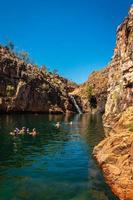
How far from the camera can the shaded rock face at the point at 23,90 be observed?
158 m

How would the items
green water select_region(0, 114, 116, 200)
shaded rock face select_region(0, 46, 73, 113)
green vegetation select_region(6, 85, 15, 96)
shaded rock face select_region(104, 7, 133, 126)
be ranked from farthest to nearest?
1. shaded rock face select_region(0, 46, 73, 113)
2. green vegetation select_region(6, 85, 15, 96)
3. shaded rock face select_region(104, 7, 133, 126)
4. green water select_region(0, 114, 116, 200)

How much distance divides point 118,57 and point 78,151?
191 ft

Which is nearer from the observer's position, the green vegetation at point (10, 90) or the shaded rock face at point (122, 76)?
the shaded rock face at point (122, 76)

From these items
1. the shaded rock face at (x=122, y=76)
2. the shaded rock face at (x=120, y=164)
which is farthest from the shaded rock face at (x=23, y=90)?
the shaded rock face at (x=120, y=164)

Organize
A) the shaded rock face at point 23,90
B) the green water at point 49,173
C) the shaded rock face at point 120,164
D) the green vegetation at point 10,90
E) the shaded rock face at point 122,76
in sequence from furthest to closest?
the shaded rock face at point 23,90, the green vegetation at point 10,90, the shaded rock face at point 122,76, the green water at point 49,173, the shaded rock face at point 120,164

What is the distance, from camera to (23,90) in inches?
6531

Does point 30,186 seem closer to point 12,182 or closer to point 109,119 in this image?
point 12,182

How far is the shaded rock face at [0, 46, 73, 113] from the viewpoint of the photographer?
158m

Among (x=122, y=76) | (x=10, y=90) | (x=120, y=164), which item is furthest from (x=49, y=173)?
(x=10, y=90)

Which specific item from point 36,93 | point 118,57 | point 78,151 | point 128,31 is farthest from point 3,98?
point 78,151

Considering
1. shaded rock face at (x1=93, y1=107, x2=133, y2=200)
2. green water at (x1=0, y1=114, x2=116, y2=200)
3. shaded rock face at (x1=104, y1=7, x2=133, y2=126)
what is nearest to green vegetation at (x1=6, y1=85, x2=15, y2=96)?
shaded rock face at (x1=104, y1=7, x2=133, y2=126)

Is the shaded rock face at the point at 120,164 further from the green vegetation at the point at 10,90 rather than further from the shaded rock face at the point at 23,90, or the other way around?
the green vegetation at the point at 10,90

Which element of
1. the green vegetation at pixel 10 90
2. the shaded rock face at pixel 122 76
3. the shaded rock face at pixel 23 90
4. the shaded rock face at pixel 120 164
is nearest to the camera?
the shaded rock face at pixel 120 164

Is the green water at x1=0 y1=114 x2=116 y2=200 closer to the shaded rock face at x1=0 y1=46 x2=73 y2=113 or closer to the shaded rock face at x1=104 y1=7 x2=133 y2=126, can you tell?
the shaded rock face at x1=104 y1=7 x2=133 y2=126
